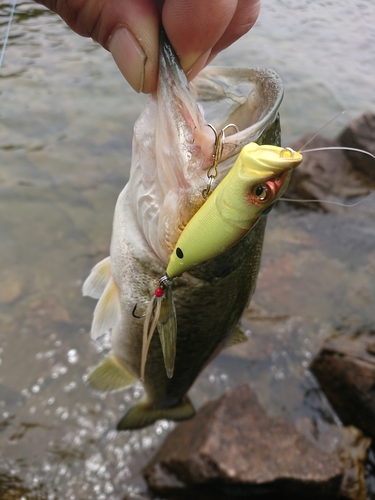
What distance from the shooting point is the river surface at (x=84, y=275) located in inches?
156

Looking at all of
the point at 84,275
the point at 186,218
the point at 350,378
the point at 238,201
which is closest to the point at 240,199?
the point at 238,201

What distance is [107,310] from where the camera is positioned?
2.56 metres

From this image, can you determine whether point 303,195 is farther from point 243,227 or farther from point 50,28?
point 50,28

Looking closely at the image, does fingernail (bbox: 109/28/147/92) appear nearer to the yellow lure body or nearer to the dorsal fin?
the yellow lure body

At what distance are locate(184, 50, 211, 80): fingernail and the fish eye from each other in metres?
0.65

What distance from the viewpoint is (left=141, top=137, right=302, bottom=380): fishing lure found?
1168 millimetres

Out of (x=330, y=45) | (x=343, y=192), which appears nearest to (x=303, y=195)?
(x=343, y=192)

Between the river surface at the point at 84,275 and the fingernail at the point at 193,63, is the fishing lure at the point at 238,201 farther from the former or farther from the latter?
the river surface at the point at 84,275

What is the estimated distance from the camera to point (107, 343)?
15.5 feet

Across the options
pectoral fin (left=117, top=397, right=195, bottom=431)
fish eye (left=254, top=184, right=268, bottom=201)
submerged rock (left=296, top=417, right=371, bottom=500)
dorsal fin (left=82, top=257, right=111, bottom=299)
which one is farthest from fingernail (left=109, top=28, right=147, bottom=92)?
submerged rock (left=296, top=417, right=371, bottom=500)

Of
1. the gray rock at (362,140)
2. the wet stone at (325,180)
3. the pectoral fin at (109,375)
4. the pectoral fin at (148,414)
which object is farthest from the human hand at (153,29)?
the gray rock at (362,140)

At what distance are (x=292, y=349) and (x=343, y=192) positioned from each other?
10.3 ft

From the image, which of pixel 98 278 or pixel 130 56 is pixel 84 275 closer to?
pixel 98 278

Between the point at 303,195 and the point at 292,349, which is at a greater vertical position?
the point at 303,195
